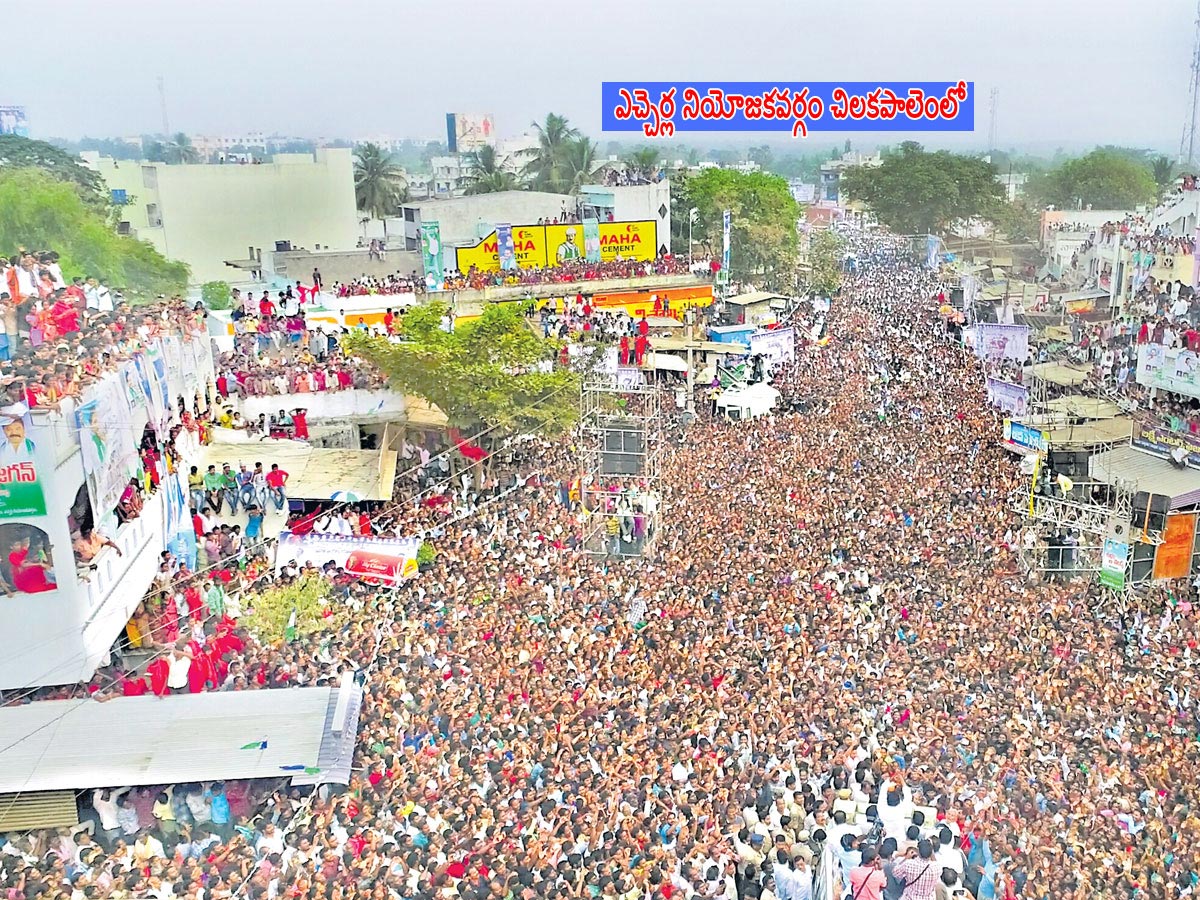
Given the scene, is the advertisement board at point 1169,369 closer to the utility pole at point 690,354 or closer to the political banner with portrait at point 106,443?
the utility pole at point 690,354

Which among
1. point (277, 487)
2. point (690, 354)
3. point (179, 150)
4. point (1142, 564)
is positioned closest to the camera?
point (1142, 564)

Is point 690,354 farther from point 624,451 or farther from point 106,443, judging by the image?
point 106,443

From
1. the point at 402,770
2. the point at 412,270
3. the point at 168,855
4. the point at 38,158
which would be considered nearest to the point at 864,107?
the point at 412,270

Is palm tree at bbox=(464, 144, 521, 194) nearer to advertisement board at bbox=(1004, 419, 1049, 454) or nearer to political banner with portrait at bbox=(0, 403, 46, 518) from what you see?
advertisement board at bbox=(1004, 419, 1049, 454)

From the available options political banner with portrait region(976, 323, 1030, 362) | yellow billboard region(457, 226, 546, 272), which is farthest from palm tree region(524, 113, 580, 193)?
political banner with portrait region(976, 323, 1030, 362)

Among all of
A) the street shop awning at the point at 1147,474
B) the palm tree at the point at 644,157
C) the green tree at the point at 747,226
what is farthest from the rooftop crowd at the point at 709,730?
the palm tree at the point at 644,157

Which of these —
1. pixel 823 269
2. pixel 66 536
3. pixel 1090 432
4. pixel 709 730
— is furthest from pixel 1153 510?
pixel 823 269

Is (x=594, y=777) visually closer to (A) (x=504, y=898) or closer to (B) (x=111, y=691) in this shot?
(A) (x=504, y=898)

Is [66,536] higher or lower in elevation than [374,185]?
lower
